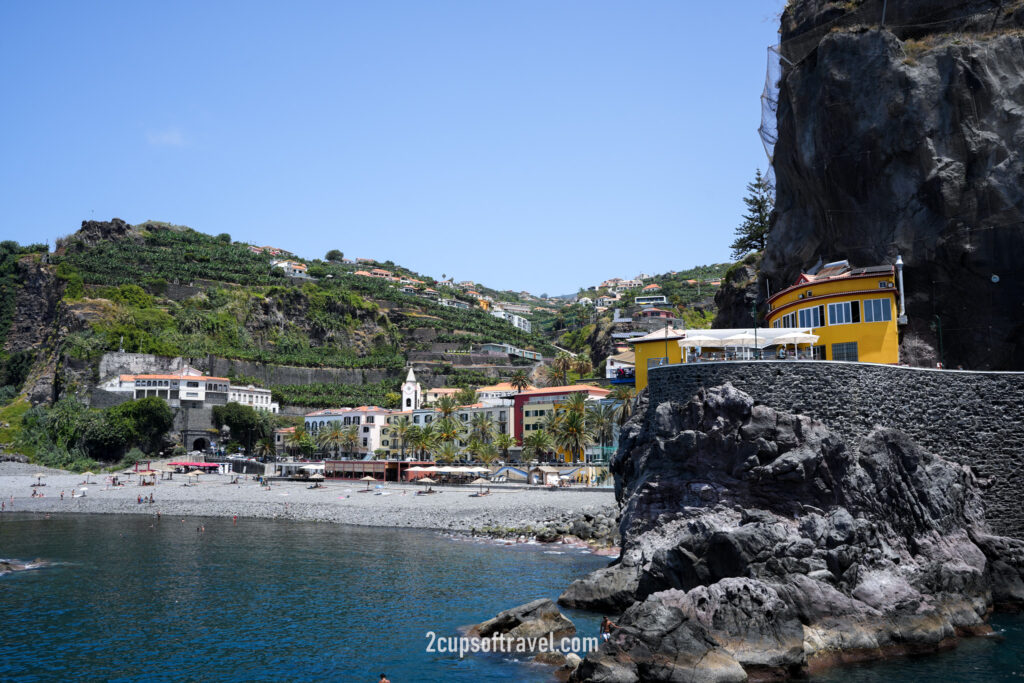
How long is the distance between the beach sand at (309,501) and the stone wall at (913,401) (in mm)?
21902

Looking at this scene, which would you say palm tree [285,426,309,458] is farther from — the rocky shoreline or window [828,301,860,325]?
window [828,301,860,325]

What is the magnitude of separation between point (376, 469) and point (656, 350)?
41265 millimetres

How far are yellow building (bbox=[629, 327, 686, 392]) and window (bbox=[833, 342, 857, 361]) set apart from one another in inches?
240

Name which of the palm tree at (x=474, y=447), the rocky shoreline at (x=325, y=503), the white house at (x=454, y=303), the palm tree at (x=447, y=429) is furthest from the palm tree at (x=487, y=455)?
the white house at (x=454, y=303)

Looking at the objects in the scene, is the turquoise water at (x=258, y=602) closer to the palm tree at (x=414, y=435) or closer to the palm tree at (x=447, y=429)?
the palm tree at (x=414, y=435)

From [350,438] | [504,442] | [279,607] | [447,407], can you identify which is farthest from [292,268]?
[279,607]

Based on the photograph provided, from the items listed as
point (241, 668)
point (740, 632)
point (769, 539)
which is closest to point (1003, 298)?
point (769, 539)

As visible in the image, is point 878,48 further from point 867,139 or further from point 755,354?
point 755,354

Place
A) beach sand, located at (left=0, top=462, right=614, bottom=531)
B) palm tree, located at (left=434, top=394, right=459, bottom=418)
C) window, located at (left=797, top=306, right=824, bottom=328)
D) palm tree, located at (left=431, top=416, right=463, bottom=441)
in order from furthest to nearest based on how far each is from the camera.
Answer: palm tree, located at (left=434, top=394, right=459, bottom=418) < palm tree, located at (left=431, top=416, right=463, bottom=441) < beach sand, located at (left=0, top=462, right=614, bottom=531) < window, located at (left=797, top=306, right=824, bottom=328)

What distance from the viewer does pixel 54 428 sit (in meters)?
74.8

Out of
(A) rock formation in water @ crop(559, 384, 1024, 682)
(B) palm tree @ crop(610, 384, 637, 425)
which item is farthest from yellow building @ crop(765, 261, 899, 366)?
(B) palm tree @ crop(610, 384, 637, 425)

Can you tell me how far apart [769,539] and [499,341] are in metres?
106

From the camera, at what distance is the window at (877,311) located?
29391 millimetres

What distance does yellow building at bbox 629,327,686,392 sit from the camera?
112 feet
